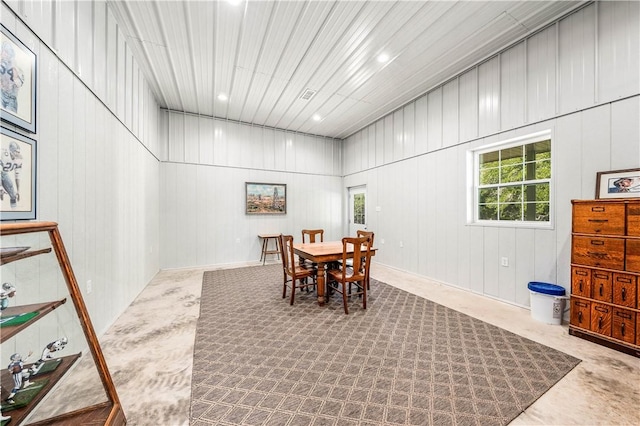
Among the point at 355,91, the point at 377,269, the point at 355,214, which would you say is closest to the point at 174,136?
the point at 355,91

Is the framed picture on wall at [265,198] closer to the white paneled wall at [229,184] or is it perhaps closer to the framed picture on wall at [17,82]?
the white paneled wall at [229,184]

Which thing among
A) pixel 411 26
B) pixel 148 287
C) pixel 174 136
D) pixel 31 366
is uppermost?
pixel 411 26

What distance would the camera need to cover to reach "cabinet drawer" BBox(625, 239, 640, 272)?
2092mm

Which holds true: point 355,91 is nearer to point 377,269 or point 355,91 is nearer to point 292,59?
point 292,59

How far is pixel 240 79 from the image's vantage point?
4.05 m

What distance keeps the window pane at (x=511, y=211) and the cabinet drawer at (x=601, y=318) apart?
136 centimetres

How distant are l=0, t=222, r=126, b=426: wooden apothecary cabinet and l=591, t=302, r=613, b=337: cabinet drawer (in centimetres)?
391

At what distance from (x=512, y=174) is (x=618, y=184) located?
112cm

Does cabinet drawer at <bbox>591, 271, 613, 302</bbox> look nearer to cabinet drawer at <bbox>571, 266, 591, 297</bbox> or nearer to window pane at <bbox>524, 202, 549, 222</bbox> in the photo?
cabinet drawer at <bbox>571, 266, 591, 297</bbox>

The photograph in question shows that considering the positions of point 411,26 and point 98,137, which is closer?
point 98,137

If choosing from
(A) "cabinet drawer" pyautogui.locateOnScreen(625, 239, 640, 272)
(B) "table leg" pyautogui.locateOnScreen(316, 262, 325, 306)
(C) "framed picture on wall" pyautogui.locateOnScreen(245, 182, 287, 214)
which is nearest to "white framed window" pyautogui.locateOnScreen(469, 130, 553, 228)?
(A) "cabinet drawer" pyautogui.locateOnScreen(625, 239, 640, 272)

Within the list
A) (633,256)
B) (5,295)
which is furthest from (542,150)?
(5,295)

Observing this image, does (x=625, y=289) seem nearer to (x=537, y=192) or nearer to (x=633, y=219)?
(x=633, y=219)

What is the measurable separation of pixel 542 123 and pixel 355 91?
281 cm
